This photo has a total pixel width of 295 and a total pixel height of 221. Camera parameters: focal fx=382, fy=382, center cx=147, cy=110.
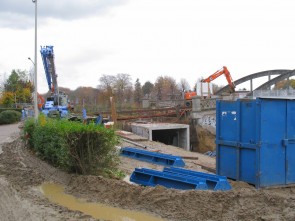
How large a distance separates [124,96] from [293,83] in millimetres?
39309

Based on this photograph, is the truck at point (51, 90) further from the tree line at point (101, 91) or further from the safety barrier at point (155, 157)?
the tree line at point (101, 91)

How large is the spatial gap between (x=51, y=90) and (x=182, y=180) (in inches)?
1150

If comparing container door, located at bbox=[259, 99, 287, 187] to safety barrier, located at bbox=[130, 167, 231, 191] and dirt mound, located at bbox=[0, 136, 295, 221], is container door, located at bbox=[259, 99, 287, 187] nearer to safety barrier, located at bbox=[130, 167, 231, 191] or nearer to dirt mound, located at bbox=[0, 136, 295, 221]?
dirt mound, located at bbox=[0, 136, 295, 221]

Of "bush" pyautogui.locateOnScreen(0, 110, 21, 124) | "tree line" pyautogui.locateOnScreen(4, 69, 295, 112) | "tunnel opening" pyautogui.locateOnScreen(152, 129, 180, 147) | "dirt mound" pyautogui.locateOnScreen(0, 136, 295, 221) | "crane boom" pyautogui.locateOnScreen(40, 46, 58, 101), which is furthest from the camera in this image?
"tree line" pyautogui.locateOnScreen(4, 69, 295, 112)

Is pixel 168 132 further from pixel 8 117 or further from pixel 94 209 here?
pixel 94 209

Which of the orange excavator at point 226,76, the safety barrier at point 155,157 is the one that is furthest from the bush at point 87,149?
the orange excavator at point 226,76

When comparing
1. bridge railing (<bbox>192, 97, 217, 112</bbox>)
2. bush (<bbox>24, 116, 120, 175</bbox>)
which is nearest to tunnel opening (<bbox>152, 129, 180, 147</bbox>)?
bridge railing (<bbox>192, 97, 217, 112</bbox>)

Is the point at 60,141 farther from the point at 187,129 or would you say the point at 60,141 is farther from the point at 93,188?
the point at 187,129

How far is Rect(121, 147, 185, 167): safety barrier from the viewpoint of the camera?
14492mm

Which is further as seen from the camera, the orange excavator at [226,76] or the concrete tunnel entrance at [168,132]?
the orange excavator at [226,76]

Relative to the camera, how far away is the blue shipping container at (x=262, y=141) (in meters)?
9.31

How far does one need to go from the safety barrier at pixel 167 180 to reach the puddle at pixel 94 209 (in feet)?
6.47

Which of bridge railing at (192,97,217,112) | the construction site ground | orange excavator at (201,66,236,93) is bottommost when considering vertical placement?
the construction site ground

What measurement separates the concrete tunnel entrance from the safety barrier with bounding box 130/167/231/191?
17.3 metres
